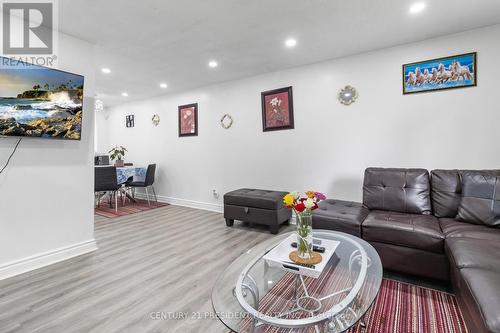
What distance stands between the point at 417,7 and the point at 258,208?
286cm

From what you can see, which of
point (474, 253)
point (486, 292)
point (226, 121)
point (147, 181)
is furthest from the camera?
point (147, 181)

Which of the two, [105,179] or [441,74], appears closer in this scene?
[441,74]

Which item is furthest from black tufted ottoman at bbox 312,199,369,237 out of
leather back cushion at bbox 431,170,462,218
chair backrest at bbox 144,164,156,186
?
chair backrest at bbox 144,164,156,186

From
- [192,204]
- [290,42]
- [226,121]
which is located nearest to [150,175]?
[192,204]

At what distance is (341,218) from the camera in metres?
2.41

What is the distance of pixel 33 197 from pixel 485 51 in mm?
5102

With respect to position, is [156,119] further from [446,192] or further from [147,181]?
[446,192]

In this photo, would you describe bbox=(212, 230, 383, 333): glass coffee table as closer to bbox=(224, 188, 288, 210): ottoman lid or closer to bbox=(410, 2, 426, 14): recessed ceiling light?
bbox=(224, 188, 288, 210): ottoman lid

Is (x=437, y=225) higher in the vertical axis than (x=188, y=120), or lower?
lower

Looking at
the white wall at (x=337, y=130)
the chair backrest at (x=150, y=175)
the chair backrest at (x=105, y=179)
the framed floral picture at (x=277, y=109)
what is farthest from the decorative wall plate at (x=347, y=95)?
the chair backrest at (x=105, y=179)

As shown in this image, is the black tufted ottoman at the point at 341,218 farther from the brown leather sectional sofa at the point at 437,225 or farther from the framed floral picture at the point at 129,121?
the framed floral picture at the point at 129,121

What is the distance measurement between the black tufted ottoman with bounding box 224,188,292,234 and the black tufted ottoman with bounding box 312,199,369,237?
72 centimetres

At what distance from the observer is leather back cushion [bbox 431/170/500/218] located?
2.36 meters

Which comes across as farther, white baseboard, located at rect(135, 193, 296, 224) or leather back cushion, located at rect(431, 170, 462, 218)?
white baseboard, located at rect(135, 193, 296, 224)
